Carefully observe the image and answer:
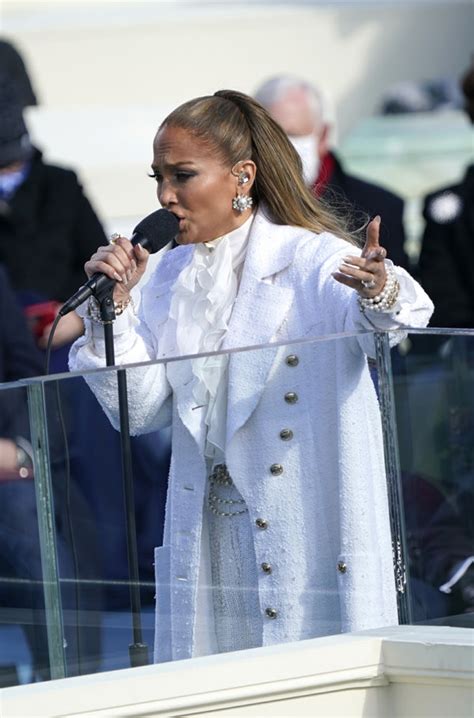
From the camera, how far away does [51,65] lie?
9.11m

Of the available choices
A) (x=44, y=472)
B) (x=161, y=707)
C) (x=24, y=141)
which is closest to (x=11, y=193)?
(x=24, y=141)

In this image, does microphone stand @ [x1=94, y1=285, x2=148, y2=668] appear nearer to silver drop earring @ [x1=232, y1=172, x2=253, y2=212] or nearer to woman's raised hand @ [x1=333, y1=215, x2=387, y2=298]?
woman's raised hand @ [x1=333, y1=215, x2=387, y2=298]

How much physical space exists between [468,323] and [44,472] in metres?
2.94

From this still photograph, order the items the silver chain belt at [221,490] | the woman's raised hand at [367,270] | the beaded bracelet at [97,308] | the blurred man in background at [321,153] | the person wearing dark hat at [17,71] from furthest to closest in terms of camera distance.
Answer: the person wearing dark hat at [17,71] → the blurred man in background at [321,153] → the beaded bracelet at [97,308] → the silver chain belt at [221,490] → the woman's raised hand at [367,270]

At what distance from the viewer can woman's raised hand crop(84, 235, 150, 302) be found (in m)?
3.44

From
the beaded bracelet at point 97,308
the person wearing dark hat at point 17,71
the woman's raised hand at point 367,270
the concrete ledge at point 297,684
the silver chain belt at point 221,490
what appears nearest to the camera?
the concrete ledge at point 297,684

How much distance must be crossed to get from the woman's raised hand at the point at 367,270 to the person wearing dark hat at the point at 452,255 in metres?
2.73

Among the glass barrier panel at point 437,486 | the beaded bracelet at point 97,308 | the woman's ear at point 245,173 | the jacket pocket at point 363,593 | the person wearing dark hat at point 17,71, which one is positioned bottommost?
the jacket pocket at point 363,593

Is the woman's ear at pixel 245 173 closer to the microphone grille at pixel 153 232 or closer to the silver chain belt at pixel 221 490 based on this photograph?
the microphone grille at pixel 153 232

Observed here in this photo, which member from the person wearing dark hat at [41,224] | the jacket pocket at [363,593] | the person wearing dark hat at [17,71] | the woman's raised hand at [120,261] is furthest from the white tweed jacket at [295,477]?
the person wearing dark hat at [17,71]

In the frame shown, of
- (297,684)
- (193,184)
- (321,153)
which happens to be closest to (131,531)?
(297,684)

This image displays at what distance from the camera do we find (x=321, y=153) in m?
6.56

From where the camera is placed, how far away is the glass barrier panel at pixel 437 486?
11.0ft

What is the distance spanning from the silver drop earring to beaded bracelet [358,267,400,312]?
0.46 m
